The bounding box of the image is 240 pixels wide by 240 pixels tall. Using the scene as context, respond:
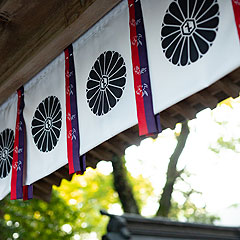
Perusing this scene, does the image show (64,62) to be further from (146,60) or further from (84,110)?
(146,60)

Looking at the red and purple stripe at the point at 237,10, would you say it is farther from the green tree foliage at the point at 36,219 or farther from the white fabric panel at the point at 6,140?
the green tree foliage at the point at 36,219

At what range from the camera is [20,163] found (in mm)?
3502

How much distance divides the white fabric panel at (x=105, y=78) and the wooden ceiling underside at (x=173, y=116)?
169 mm

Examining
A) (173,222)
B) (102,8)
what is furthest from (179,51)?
(173,222)

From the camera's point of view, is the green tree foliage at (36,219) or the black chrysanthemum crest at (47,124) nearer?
the black chrysanthemum crest at (47,124)

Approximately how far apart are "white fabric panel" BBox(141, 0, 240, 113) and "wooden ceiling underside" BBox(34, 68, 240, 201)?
Result: 158mm

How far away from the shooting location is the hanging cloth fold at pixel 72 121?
9.60ft

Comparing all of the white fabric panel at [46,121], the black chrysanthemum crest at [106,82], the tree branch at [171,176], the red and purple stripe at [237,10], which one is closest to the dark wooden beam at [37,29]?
the white fabric panel at [46,121]

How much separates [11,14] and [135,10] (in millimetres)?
1060

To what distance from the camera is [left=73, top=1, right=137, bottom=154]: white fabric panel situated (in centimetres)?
269

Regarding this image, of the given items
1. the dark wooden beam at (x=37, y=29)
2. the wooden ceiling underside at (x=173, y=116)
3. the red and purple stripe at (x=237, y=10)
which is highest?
the dark wooden beam at (x=37, y=29)

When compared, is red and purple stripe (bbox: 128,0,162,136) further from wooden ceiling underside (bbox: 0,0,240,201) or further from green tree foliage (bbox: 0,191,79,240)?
green tree foliage (bbox: 0,191,79,240)

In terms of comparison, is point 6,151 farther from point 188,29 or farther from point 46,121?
point 188,29

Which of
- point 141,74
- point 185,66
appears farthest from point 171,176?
point 185,66
